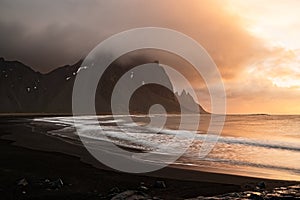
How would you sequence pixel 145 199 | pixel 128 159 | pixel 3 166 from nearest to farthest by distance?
1. pixel 145 199
2. pixel 3 166
3. pixel 128 159

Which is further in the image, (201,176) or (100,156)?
(100,156)

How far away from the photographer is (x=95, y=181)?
14125mm

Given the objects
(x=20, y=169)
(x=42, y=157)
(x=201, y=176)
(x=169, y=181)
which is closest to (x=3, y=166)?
(x=20, y=169)

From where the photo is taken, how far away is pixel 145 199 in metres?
10.8

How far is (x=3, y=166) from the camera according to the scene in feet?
56.7

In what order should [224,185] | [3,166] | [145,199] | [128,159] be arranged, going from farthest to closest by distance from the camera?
[128,159], [3,166], [224,185], [145,199]

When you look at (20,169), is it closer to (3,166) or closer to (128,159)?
(3,166)

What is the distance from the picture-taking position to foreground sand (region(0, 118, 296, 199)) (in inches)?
470

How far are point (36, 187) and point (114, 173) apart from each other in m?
4.60

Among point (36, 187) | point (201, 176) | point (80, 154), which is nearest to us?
point (36, 187)

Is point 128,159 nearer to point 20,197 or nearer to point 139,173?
point 139,173

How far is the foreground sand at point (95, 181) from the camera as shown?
11930 mm

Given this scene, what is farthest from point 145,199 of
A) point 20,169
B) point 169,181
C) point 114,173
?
point 20,169

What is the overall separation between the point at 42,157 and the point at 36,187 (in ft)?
28.4
